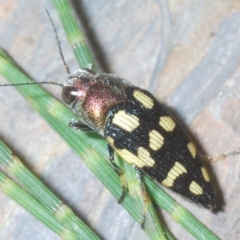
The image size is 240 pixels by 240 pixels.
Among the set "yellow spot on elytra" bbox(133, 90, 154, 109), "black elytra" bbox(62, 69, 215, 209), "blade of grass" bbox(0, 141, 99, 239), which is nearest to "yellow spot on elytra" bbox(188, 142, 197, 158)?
"black elytra" bbox(62, 69, 215, 209)

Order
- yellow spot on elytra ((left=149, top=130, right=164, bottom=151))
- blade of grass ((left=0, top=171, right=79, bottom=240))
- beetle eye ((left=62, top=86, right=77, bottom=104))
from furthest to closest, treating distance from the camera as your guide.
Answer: beetle eye ((left=62, top=86, right=77, bottom=104)) → yellow spot on elytra ((left=149, top=130, right=164, bottom=151)) → blade of grass ((left=0, top=171, right=79, bottom=240))

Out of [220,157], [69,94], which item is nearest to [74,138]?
[69,94]

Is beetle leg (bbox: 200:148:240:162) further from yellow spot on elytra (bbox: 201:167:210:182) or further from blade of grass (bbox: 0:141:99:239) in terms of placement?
Result: blade of grass (bbox: 0:141:99:239)

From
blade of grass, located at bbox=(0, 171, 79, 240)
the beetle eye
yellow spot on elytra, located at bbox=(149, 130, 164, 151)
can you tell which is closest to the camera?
blade of grass, located at bbox=(0, 171, 79, 240)

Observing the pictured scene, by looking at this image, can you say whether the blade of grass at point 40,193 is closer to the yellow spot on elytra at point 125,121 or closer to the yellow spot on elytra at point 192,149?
the yellow spot on elytra at point 125,121

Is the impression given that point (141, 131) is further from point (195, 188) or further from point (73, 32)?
point (73, 32)

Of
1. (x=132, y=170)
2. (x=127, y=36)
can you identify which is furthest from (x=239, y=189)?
(x=127, y=36)
